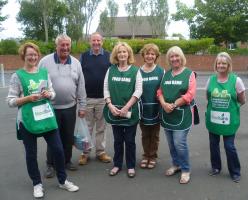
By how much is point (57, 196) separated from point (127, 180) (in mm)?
997

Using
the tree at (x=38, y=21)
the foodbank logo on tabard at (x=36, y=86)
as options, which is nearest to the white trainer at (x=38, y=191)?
the foodbank logo on tabard at (x=36, y=86)

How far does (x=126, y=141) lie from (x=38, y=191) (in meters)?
1.36

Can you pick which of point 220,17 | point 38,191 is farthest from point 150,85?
point 220,17

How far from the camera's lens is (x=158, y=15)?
5284cm

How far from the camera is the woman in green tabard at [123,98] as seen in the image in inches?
201

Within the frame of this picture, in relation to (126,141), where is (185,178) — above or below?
below

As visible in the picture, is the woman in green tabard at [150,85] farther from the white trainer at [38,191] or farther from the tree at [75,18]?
the tree at [75,18]

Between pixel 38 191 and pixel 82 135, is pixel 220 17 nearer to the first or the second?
pixel 82 135

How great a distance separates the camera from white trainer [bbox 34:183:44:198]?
459 cm

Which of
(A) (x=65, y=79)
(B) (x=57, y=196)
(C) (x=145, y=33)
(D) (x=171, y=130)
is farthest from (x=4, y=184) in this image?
(C) (x=145, y=33)

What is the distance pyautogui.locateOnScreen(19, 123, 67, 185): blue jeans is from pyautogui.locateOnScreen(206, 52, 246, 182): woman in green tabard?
207 centimetres

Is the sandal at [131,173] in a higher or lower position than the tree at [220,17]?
lower

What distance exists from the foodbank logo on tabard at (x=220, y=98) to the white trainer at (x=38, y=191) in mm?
2494

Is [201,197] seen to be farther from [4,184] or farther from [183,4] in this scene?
[183,4]
